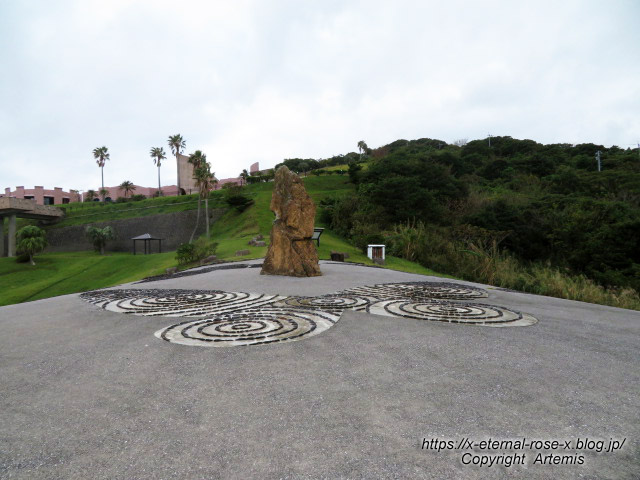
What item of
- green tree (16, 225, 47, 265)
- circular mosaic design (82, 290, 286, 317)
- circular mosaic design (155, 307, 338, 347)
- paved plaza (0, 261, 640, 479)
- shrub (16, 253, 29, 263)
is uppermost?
green tree (16, 225, 47, 265)

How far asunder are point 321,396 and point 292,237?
8.47m

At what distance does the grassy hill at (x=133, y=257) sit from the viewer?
2039cm

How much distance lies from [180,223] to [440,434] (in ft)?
139

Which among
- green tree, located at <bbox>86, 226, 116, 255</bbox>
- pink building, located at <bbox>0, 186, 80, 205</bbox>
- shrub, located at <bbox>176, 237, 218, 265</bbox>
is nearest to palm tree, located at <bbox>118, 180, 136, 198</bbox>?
pink building, located at <bbox>0, 186, 80, 205</bbox>

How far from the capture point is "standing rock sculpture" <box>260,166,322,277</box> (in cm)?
1088

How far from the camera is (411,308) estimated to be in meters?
5.86

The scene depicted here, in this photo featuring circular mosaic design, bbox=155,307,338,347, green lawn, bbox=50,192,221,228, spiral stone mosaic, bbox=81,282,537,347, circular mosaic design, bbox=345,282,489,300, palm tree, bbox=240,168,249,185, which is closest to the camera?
circular mosaic design, bbox=155,307,338,347

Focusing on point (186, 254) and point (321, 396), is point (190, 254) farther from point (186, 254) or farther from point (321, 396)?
point (321, 396)

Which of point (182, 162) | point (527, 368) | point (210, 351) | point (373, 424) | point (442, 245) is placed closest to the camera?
point (373, 424)

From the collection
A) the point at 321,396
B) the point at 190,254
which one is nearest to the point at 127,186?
the point at 190,254

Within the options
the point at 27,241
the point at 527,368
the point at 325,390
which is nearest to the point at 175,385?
→ the point at 325,390

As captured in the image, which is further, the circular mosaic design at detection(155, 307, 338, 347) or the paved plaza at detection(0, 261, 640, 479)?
the circular mosaic design at detection(155, 307, 338, 347)

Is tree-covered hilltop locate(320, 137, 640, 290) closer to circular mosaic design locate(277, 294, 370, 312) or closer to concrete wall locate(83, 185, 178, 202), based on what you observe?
circular mosaic design locate(277, 294, 370, 312)

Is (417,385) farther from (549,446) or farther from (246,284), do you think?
(246,284)
